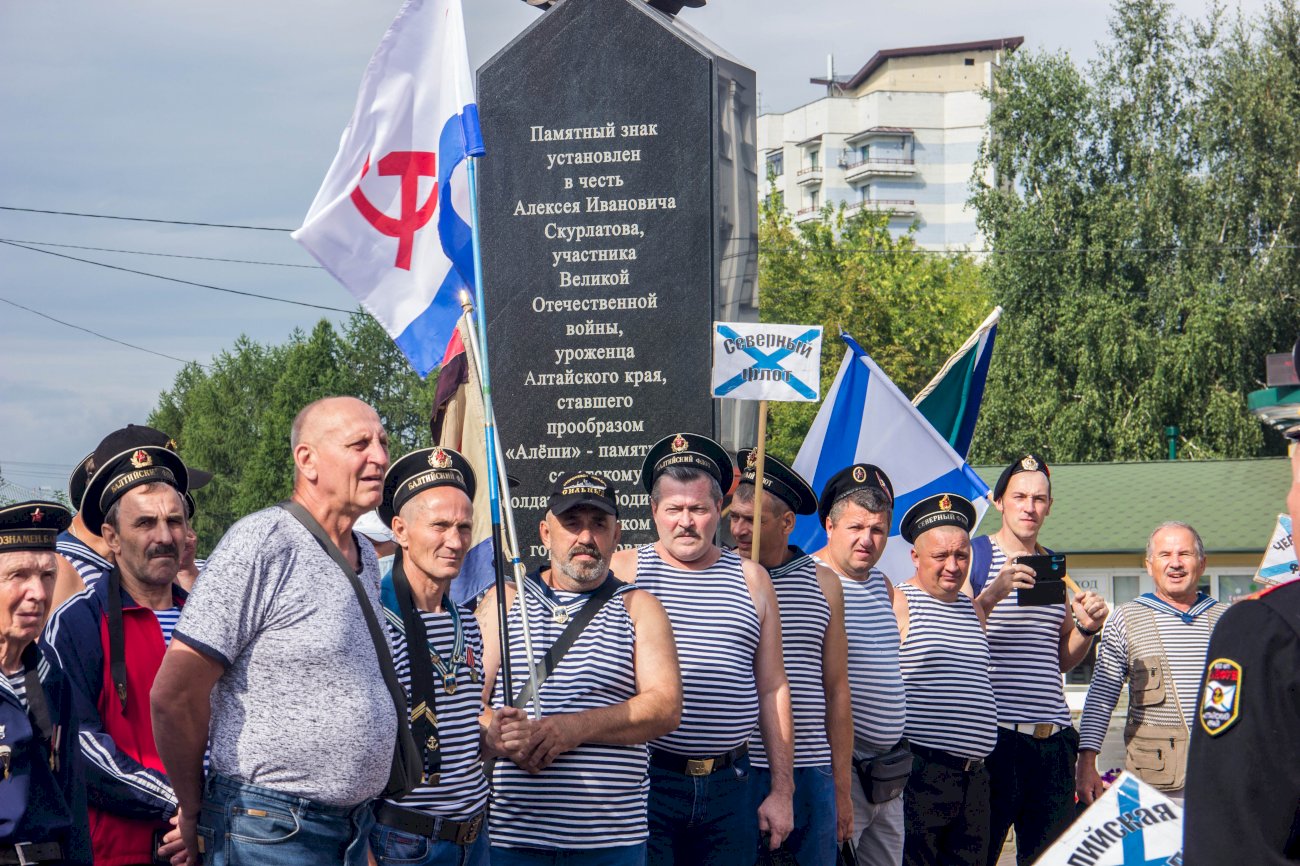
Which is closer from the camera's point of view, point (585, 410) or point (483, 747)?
point (483, 747)

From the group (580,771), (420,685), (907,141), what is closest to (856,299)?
(580,771)

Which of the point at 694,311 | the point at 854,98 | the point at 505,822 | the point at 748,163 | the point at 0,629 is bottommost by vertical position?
the point at 505,822

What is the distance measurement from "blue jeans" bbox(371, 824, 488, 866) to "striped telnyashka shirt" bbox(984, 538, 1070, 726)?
3.56 meters

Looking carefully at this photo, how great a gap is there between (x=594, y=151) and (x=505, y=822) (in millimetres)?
3695

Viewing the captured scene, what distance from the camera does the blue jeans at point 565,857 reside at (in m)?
4.89

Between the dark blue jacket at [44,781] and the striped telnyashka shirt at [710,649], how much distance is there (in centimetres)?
203

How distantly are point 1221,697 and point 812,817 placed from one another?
3.66 m

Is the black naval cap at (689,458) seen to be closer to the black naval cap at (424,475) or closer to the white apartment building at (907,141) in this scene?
the black naval cap at (424,475)

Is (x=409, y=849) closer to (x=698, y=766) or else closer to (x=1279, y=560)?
(x=698, y=766)

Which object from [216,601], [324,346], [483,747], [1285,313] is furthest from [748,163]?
[324,346]

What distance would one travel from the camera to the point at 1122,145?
36.7 m

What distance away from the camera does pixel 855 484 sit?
648cm

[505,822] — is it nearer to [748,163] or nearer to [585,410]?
[585,410]

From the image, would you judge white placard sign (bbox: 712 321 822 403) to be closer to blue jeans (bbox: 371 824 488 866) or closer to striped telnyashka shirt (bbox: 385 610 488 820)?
striped telnyashka shirt (bbox: 385 610 488 820)
